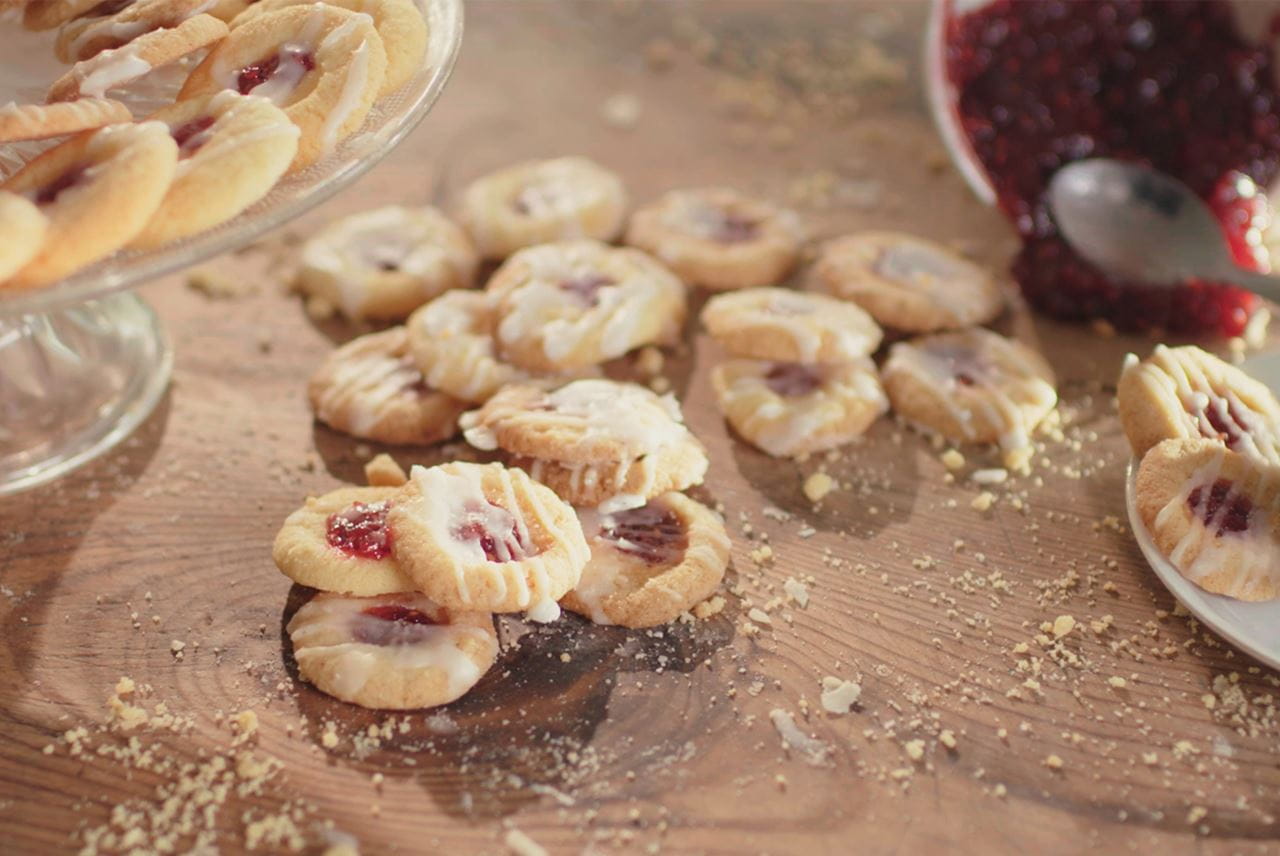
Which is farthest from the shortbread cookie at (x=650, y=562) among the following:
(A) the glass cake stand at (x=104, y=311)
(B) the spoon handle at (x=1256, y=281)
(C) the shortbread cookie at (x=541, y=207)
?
(B) the spoon handle at (x=1256, y=281)

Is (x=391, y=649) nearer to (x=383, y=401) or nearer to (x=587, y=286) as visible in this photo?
(x=383, y=401)

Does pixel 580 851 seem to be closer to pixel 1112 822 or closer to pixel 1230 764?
pixel 1112 822

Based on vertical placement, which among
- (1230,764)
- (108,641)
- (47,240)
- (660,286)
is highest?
(47,240)

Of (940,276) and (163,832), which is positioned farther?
(940,276)

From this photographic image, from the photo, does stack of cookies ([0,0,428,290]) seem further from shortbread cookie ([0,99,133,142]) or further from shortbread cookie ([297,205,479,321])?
shortbread cookie ([297,205,479,321])

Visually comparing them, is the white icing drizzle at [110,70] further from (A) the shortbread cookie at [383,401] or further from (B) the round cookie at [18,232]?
(A) the shortbread cookie at [383,401]

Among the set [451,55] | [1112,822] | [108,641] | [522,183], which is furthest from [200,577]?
[1112,822]

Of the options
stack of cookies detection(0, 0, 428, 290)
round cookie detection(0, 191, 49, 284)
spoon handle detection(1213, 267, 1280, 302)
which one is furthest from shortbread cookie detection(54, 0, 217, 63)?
spoon handle detection(1213, 267, 1280, 302)

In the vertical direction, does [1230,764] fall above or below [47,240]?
below
